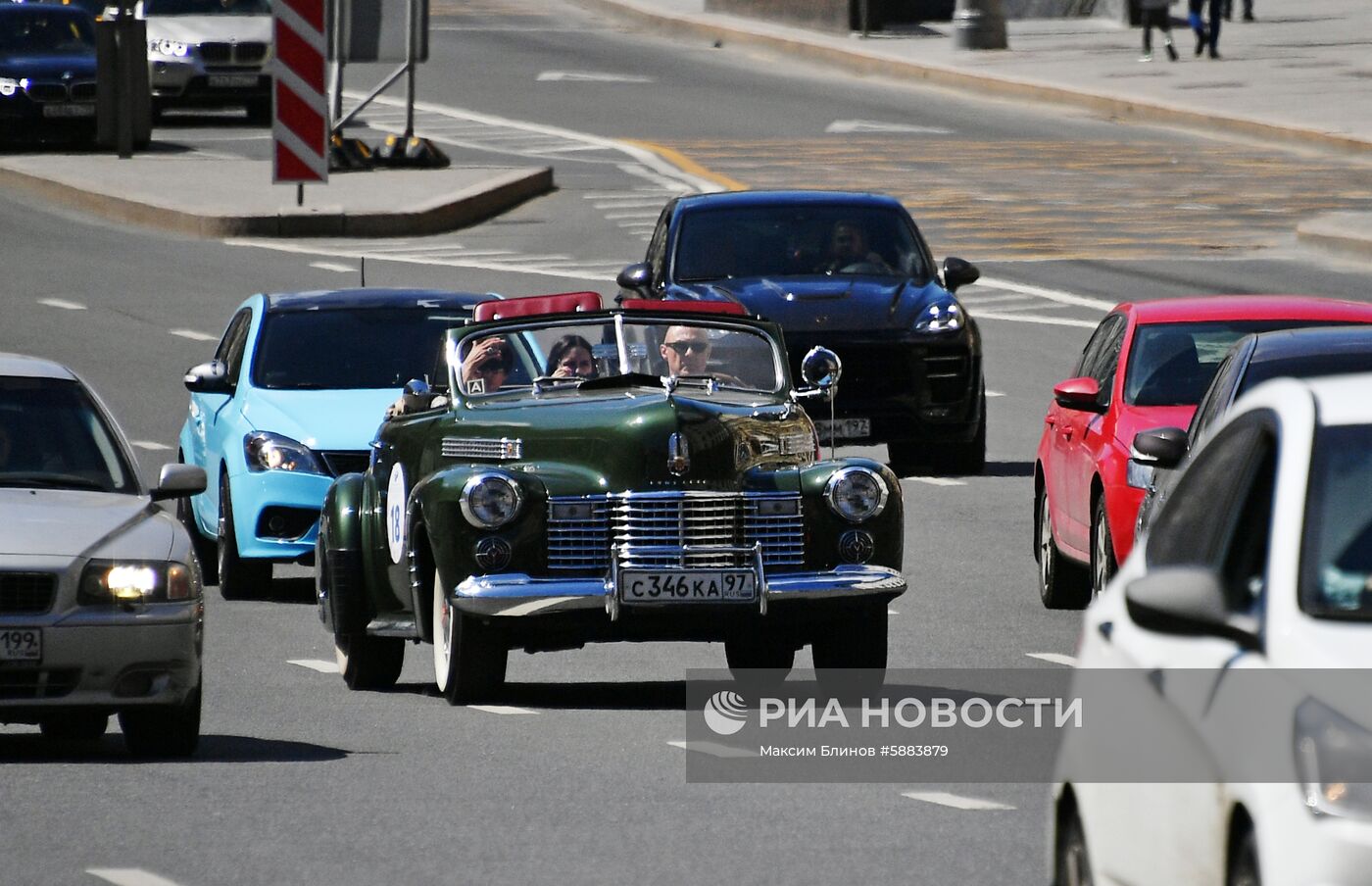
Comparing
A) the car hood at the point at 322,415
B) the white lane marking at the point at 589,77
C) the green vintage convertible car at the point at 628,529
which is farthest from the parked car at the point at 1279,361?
the white lane marking at the point at 589,77

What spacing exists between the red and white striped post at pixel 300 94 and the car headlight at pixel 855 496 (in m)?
19.0

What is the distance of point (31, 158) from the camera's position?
119ft

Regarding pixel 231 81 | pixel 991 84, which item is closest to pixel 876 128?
pixel 991 84

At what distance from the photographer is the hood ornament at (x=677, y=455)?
1198cm

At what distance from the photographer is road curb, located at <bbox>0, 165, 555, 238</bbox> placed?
31562 mm

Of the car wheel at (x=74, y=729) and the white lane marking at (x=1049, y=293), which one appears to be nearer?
the car wheel at (x=74, y=729)

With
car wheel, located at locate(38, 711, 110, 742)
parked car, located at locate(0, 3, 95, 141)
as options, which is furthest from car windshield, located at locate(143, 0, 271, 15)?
car wheel, located at locate(38, 711, 110, 742)

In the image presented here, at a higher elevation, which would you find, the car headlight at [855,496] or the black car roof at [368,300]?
the car headlight at [855,496]

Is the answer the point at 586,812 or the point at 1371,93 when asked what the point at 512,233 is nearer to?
the point at 1371,93

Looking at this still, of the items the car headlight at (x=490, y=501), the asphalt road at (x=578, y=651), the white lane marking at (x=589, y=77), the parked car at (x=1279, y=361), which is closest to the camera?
the asphalt road at (x=578, y=651)

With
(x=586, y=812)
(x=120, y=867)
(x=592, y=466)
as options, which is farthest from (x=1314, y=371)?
(x=120, y=867)

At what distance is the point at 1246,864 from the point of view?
5.47 m

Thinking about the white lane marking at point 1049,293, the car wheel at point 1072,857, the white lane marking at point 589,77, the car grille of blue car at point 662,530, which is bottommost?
the white lane marking at point 589,77

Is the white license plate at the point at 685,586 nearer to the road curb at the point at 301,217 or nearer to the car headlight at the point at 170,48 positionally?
the road curb at the point at 301,217
